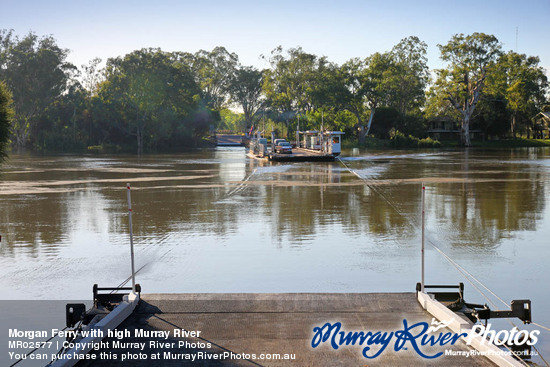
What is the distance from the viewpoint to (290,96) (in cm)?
11681

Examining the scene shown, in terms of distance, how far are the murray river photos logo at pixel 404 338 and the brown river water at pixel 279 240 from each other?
1006 millimetres

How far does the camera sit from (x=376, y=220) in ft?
61.3

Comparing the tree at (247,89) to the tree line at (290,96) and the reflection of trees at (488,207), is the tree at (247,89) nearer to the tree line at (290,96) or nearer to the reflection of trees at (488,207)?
the tree line at (290,96)

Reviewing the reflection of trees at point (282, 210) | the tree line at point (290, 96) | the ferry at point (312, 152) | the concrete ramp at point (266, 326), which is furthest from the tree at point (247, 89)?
the concrete ramp at point (266, 326)

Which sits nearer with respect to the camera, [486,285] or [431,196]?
[486,285]

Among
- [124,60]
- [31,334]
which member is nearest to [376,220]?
[31,334]

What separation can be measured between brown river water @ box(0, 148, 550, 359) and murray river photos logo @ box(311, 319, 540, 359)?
101cm

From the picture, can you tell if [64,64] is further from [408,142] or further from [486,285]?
[486,285]

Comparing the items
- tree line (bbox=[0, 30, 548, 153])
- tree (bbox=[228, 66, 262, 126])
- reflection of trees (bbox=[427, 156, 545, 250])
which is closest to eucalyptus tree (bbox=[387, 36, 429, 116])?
tree line (bbox=[0, 30, 548, 153])

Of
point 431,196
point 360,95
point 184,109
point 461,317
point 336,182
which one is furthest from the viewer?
point 184,109

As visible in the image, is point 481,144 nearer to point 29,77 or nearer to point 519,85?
point 519,85

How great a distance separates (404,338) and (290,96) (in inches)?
4363

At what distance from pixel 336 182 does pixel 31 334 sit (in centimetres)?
2474

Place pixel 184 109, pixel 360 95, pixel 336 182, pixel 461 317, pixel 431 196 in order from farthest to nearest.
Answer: pixel 184 109 → pixel 360 95 → pixel 336 182 → pixel 431 196 → pixel 461 317
